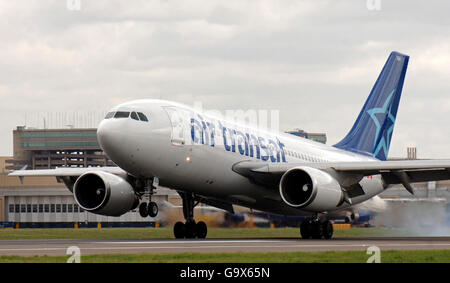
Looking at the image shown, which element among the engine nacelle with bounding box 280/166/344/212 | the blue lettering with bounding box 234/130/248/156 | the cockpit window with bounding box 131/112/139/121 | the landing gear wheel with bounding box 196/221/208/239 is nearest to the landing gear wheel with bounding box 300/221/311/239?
the engine nacelle with bounding box 280/166/344/212

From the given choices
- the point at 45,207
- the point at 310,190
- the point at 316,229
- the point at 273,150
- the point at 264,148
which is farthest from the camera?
the point at 45,207

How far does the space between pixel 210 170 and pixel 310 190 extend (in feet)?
13.9

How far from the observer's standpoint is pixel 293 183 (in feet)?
116

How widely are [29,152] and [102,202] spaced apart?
6570 inches

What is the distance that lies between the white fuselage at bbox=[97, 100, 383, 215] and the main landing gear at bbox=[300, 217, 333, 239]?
180 centimetres

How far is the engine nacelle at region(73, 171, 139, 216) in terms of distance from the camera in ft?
116

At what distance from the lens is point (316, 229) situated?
38.0m

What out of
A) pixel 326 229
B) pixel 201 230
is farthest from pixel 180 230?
pixel 326 229

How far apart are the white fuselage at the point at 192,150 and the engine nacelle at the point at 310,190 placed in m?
2.58

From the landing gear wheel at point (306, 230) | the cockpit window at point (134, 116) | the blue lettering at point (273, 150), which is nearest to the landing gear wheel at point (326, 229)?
the landing gear wheel at point (306, 230)

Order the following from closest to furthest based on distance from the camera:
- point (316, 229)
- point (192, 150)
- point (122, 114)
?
point (122, 114) < point (192, 150) < point (316, 229)

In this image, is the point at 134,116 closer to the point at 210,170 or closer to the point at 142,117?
the point at 142,117

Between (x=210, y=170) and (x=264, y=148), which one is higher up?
(x=264, y=148)
